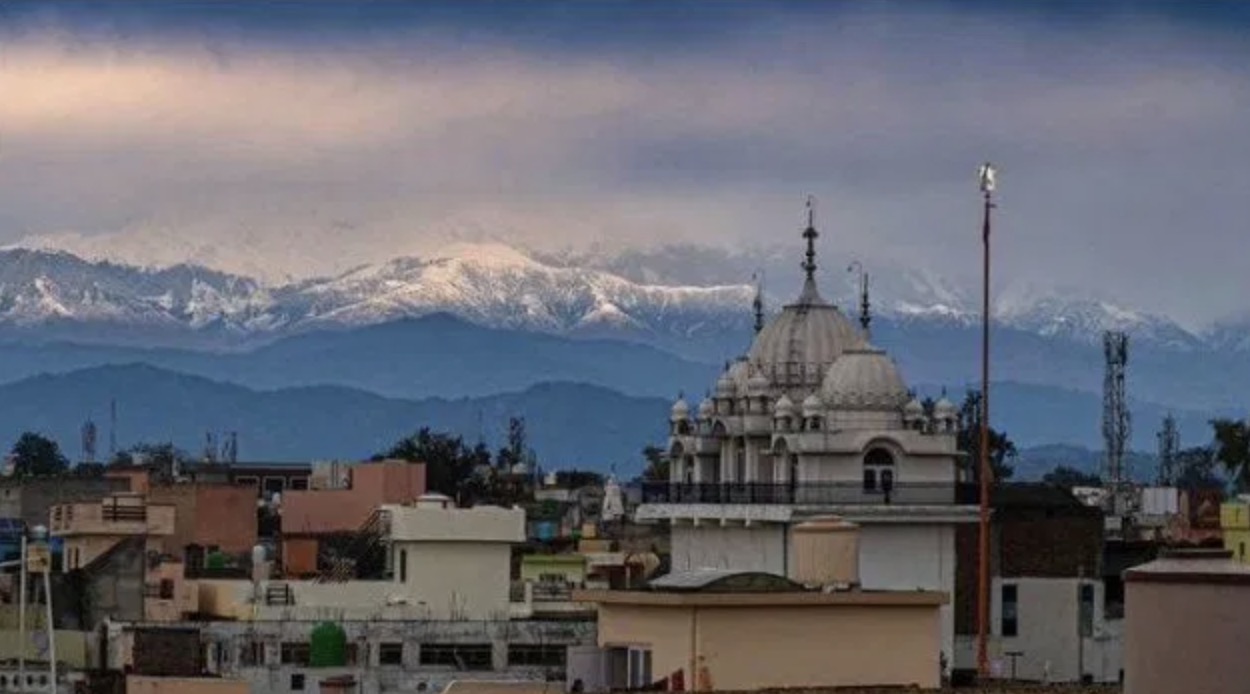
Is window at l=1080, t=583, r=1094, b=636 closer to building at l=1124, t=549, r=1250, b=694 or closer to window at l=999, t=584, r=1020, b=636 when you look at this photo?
window at l=999, t=584, r=1020, b=636

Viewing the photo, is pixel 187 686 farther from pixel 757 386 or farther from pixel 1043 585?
pixel 757 386

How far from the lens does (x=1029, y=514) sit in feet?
294

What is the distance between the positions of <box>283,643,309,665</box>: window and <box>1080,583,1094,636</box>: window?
2171 centimetres

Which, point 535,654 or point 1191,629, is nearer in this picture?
point 1191,629

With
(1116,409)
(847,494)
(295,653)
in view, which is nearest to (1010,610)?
(847,494)

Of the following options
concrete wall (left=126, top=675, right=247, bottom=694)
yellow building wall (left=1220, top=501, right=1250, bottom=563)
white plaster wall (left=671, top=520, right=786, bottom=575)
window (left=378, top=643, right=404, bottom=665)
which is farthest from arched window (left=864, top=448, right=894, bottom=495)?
concrete wall (left=126, top=675, right=247, bottom=694)

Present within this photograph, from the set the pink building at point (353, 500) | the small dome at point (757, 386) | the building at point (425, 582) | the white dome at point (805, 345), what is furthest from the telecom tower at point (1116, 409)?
the building at point (425, 582)

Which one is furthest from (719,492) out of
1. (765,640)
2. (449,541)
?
(765,640)

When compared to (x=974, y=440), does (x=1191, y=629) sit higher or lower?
lower

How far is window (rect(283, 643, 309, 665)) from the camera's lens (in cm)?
6969

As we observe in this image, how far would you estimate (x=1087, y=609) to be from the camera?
290 ft

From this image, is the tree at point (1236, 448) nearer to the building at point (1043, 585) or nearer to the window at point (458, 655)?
the building at point (1043, 585)

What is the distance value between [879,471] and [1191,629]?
6637cm

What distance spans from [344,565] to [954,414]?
1327 centimetres
